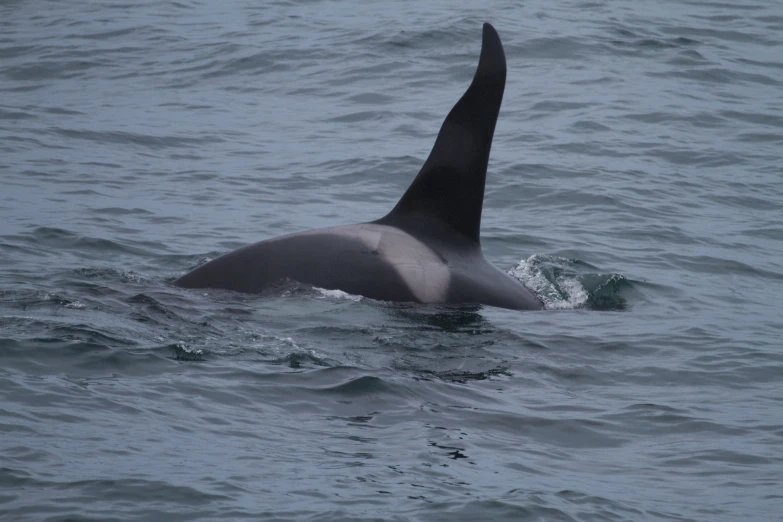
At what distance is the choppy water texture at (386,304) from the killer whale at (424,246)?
Answer: 0.24 metres

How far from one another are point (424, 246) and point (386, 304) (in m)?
0.72

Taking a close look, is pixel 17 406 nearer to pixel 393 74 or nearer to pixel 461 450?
pixel 461 450

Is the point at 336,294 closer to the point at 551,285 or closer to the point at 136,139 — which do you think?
the point at 551,285

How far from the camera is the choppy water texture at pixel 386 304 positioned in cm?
682

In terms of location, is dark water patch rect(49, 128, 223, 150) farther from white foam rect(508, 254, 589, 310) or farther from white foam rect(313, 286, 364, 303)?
white foam rect(313, 286, 364, 303)

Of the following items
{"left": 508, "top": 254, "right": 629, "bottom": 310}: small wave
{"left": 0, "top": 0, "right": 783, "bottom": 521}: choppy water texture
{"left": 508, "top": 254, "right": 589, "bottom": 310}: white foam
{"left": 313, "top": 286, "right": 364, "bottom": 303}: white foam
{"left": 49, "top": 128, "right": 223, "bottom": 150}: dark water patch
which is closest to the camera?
{"left": 0, "top": 0, "right": 783, "bottom": 521}: choppy water texture

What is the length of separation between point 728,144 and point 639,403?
1294 cm

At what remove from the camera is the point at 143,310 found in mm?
9492

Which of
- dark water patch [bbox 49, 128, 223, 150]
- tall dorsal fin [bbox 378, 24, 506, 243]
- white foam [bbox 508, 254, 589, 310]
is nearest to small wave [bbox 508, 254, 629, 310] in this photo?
white foam [bbox 508, 254, 589, 310]

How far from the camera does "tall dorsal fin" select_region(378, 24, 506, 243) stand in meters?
10.1

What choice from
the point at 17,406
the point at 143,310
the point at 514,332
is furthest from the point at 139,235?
the point at 17,406

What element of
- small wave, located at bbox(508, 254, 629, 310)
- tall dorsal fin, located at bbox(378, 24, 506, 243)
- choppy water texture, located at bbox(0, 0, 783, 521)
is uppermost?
tall dorsal fin, located at bbox(378, 24, 506, 243)

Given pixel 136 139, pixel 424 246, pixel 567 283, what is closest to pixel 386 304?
pixel 424 246

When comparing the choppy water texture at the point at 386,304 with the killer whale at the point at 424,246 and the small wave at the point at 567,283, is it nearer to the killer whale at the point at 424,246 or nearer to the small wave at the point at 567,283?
the small wave at the point at 567,283
